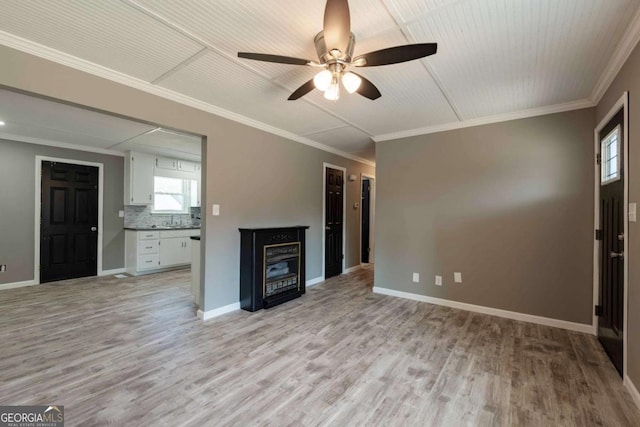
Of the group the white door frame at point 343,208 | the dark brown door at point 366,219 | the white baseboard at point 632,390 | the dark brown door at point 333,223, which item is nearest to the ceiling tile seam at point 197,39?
the white door frame at point 343,208

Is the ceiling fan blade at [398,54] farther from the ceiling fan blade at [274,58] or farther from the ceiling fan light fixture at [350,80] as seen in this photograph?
the ceiling fan blade at [274,58]

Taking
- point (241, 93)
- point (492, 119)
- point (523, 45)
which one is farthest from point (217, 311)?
point (492, 119)

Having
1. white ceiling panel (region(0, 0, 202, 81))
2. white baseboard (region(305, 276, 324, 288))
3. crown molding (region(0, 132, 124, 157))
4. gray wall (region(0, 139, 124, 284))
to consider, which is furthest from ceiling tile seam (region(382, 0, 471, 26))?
gray wall (region(0, 139, 124, 284))

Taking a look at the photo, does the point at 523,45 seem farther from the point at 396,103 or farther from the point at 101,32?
the point at 101,32

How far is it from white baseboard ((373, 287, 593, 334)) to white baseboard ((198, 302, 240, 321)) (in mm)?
2107

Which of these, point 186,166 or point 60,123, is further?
point 186,166

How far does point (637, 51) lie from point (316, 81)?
6.93 feet

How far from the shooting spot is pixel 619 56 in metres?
2.02

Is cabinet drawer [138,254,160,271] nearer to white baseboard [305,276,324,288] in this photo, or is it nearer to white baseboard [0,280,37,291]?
white baseboard [0,280,37,291]

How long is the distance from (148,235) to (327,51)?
5.24 metres

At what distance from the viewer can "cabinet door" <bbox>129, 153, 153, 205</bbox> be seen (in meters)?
5.43

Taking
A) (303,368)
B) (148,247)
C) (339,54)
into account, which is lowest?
(303,368)

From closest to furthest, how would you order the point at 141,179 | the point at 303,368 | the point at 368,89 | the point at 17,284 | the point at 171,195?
the point at 368,89
the point at 303,368
the point at 17,284
the point at 141,179
the point at 171,195

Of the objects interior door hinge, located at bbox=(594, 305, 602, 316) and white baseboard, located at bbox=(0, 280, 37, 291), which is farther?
white baseboard, located at bbox=(0, 280, 37, 291)
